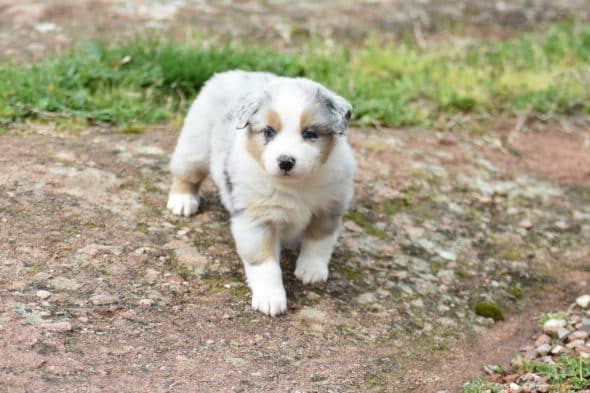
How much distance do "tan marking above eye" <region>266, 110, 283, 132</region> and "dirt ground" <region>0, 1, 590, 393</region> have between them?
0.94 metres

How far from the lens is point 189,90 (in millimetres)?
7488

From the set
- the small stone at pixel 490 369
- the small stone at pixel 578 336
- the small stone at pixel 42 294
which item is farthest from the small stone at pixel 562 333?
the small stone at pixel 42 294

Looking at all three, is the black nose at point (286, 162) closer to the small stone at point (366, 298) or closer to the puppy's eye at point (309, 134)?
the puppy's eye at point (309, 134)

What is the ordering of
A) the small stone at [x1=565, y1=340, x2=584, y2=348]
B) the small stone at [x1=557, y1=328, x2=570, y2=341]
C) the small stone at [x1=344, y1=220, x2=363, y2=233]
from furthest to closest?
the small stone at [x1=344, y1=220, x2=363, y2=233], the small stone at [x1=557, y1=328, x2=570, y2=341], the small stone at [x1=565, y1=340, x2=584, y2=348]

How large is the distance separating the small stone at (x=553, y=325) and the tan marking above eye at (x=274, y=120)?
6.36 ft

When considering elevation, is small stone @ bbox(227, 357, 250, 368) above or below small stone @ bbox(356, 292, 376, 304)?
above

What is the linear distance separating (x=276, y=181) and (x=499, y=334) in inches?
61.1

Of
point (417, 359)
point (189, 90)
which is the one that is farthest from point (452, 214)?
point (189, 90)

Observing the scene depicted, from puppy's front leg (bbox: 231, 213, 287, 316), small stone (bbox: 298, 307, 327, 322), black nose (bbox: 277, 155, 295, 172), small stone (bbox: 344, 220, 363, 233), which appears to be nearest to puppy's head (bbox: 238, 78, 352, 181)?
black nose (bbox: 277, 155, 295, 172)

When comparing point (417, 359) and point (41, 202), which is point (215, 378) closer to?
point (417, 359)

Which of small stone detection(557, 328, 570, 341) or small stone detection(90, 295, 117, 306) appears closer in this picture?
small stone detection(90, 295, 117, 306)

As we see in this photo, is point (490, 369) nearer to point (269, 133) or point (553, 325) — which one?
point (553, 325)

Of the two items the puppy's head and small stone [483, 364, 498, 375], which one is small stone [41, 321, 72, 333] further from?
small stone [483, 364, 498, 375]

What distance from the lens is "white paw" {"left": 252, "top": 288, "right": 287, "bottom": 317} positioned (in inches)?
189
